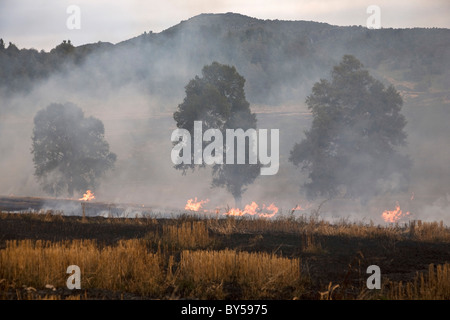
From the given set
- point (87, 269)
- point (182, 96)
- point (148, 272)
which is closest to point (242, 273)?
point (148, 272)

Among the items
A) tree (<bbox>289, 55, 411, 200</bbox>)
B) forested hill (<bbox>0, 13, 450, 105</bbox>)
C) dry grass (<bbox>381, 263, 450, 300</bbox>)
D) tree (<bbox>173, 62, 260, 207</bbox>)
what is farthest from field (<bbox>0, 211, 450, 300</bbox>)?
forested hill (<bbox>0, 13, 450, 105</bbox>)

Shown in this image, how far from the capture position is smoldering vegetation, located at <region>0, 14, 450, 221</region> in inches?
2852

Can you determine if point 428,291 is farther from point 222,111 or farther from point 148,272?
point 222,111

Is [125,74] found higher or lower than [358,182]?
higher

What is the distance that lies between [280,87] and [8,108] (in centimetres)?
4660

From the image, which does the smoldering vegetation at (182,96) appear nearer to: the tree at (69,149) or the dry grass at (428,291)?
the tree at (69,149)

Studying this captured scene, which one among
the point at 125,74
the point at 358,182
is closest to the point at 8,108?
the point at 125,74

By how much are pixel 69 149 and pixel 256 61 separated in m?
76.1

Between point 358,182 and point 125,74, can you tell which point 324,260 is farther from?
point 125,74

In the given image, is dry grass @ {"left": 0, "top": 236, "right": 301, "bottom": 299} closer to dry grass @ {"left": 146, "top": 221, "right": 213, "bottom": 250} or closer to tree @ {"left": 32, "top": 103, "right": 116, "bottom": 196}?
dry grass @ {"left": 146, "top": 221, "right": 213, "bottom": 250}

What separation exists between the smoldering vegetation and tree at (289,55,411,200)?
4930 millimetres

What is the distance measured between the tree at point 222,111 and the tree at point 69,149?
13147 mm
